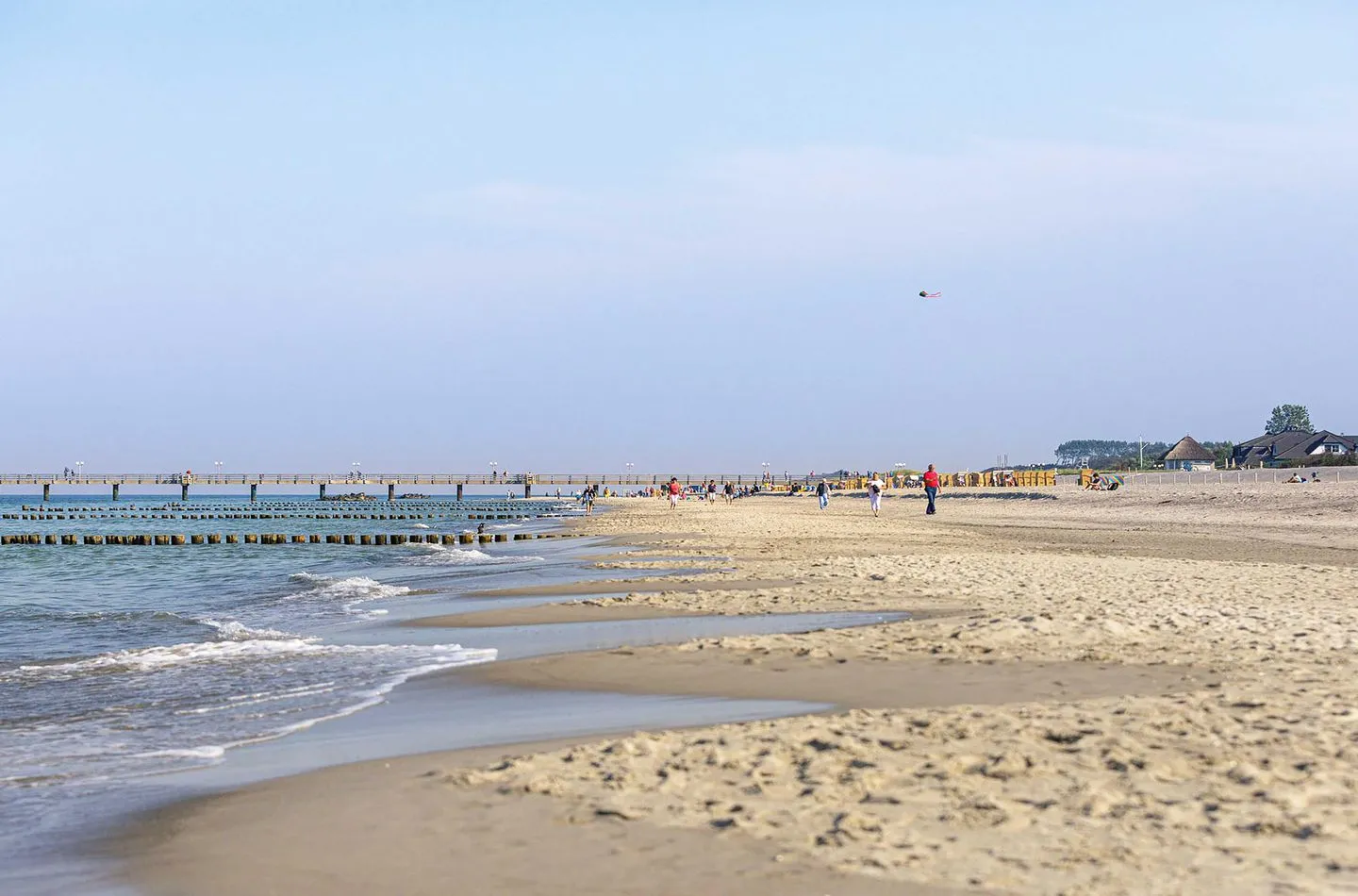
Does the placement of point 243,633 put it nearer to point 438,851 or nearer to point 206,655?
point 206,655

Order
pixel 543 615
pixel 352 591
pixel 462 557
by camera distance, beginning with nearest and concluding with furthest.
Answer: pixel 543 615 → pixel 352 591 → pixel 462 557

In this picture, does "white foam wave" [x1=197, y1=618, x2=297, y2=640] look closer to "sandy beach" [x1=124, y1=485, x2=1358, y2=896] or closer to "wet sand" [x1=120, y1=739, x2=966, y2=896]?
"sandy beach" [x1=124, y1=485, x2=1358, y2=896]

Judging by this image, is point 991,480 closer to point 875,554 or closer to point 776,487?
point 776,487

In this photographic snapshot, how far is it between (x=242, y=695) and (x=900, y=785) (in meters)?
7.13

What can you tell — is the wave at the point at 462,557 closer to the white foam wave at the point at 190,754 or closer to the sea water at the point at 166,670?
the sea water at the point at 166,670

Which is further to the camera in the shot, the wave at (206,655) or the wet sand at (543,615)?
the wet sand at (543,615)

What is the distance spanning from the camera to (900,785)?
20.0 feet

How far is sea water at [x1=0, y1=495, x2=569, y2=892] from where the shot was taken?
770 centimetres

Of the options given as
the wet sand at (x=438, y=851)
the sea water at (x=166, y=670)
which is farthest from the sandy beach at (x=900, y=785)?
the sea water at (x=166, y=670)

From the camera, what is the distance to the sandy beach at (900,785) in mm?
4973

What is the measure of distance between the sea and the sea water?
0.03m

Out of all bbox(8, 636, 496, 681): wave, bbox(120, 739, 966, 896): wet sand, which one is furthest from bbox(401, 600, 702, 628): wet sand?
bbox(120, 739, 966, 896): wet sand

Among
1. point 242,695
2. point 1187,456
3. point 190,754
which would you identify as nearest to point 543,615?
point 242,695

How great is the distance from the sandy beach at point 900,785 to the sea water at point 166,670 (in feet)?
3.63
